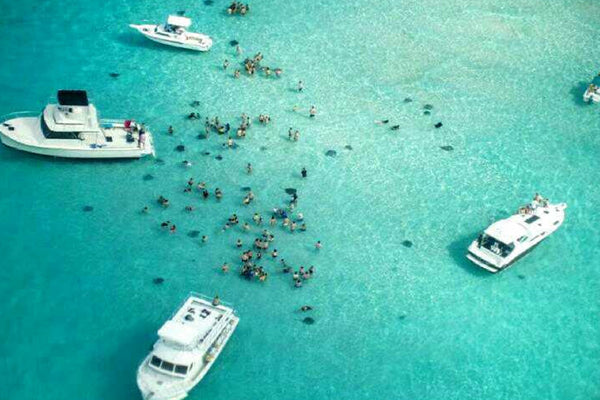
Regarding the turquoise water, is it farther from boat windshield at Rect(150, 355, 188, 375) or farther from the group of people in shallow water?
boat windshield at Rect(150, 355, 188, 375)

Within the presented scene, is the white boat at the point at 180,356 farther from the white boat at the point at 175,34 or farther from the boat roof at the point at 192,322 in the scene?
the white boat at the point at 175,34

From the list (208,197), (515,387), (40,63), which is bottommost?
(515,387)

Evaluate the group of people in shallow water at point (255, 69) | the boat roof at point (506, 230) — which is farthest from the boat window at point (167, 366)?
the group of people in shallow water at point (255, 69)

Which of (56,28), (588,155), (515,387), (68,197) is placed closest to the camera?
(515,387)

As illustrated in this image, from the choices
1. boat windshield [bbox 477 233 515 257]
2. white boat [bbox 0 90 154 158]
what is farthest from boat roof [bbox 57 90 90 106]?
boat windshield [bbox 477 233 515 257]

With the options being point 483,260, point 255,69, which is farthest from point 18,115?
point 483,260

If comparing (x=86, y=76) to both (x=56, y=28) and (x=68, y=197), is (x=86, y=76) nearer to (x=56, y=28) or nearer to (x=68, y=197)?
(x=56, y=28)

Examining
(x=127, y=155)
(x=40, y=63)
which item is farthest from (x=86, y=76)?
(x=127, y=155)
